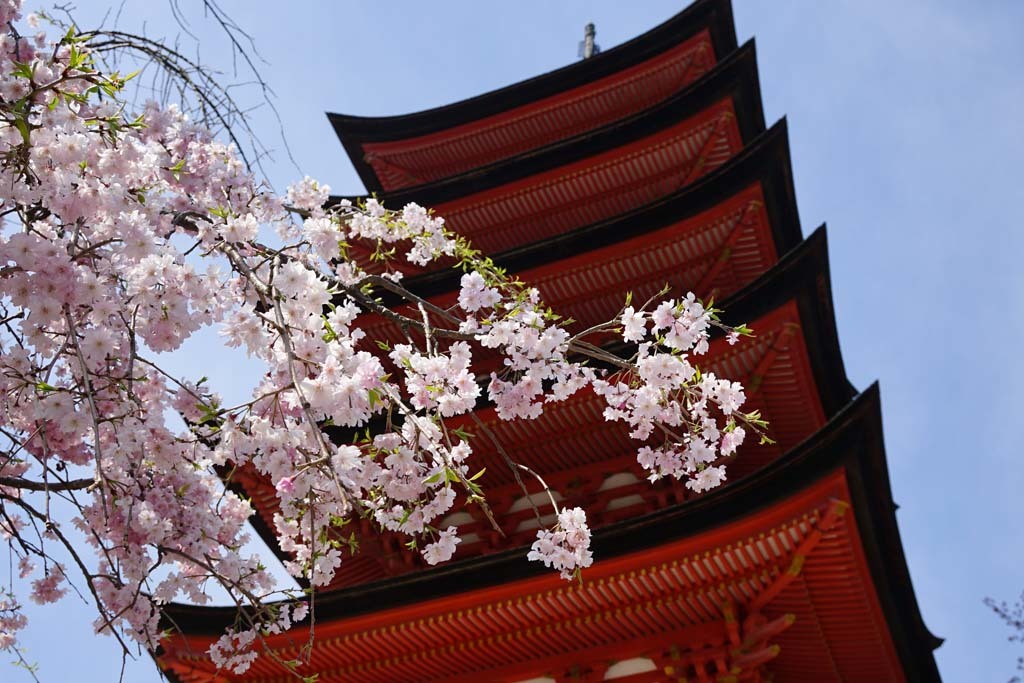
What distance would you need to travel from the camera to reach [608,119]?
500 inches

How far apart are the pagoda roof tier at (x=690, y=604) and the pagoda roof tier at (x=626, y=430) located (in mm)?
1310

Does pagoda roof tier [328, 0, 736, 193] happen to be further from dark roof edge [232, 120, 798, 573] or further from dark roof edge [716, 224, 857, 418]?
dark roof edge [716, 224, 857, 418]

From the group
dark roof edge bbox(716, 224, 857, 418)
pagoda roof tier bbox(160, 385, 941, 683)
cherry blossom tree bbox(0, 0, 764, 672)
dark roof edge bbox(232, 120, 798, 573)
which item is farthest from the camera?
dark roof edge bbox(232, 120, 798, 573)

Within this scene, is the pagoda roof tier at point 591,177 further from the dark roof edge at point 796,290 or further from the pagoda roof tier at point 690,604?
the pagoda roof tier at point 690,604

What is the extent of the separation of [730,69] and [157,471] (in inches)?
Answer: 330

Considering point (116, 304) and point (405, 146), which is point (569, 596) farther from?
point (405, 146)

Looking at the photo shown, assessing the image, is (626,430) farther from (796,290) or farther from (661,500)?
(796,290)

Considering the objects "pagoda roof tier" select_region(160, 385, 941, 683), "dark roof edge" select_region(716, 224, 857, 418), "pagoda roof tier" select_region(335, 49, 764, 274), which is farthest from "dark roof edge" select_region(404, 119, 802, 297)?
"pagoda roof tier" select_region(160, 385, 941, 683)

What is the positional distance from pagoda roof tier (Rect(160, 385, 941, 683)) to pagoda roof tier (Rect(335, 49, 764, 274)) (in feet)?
15.7

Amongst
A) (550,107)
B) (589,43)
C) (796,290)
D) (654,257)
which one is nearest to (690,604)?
(796,290)

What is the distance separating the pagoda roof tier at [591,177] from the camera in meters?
10.5

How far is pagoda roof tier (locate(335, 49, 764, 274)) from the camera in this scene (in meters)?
10.5

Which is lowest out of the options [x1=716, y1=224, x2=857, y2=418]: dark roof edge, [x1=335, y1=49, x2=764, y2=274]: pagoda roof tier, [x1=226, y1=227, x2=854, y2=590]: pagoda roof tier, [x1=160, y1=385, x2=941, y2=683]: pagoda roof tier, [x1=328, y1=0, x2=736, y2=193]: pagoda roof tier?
[x1=160, y1=385, x2=941, y2=683]: pagoda roof tier

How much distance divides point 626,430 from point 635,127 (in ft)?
13.3
